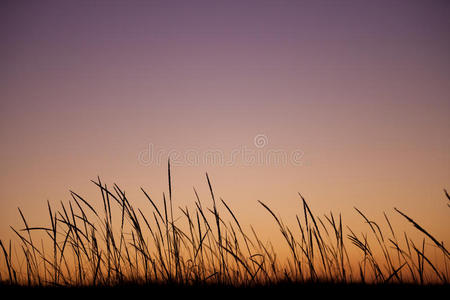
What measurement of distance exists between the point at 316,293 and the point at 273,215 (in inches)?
27.8

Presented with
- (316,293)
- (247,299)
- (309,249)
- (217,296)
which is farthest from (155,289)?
(309,249)

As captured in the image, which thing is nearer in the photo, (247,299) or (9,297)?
(247,299)

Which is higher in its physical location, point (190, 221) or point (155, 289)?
point (190, 221)

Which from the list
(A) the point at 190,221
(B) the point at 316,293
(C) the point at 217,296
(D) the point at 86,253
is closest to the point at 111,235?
(D) the point at 86,253

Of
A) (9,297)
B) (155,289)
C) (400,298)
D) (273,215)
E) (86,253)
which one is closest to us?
(400,298)

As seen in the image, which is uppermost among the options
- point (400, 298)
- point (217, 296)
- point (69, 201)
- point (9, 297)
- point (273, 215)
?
point (69, 201)

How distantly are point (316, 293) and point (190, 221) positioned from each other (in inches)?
47.0

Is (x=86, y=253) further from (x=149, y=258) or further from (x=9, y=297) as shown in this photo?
(x=9, y=297)

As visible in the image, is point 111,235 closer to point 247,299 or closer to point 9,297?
point 9,297

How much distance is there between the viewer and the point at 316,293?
1.69m

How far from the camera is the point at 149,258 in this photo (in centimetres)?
237

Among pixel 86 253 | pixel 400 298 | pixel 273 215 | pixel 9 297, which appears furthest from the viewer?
pixel 86 253

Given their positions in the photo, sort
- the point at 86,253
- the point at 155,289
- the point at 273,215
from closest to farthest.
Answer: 1. the point at 155,289
2. the point at 273,215
3. the point at 86,253

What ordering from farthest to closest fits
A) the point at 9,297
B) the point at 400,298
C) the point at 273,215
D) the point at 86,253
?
the point at 86,253 → the point at 273,215 → the point at 9,297 → the point at 400,298
